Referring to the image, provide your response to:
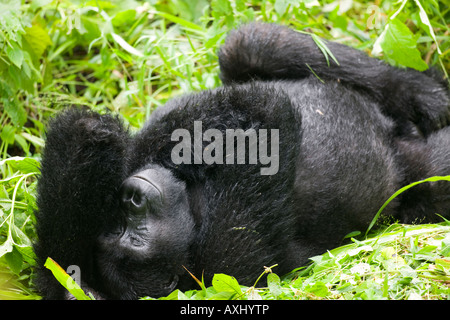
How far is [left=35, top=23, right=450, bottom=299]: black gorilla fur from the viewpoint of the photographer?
1.90 meters

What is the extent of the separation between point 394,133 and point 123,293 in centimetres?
150

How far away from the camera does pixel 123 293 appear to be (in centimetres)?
194

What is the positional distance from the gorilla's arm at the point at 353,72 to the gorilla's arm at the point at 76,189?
3.25ft

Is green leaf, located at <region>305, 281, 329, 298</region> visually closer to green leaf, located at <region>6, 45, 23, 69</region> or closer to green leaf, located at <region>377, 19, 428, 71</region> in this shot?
green leaf, located at <region>377, 19, 428, 71</region>

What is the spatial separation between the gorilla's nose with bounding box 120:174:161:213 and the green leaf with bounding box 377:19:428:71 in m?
1.38

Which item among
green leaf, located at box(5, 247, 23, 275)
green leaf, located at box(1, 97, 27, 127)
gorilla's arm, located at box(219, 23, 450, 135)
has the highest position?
gorilla's arm, located at box(219, 23, 450, 135)

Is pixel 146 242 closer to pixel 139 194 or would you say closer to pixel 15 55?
pixel 139 194

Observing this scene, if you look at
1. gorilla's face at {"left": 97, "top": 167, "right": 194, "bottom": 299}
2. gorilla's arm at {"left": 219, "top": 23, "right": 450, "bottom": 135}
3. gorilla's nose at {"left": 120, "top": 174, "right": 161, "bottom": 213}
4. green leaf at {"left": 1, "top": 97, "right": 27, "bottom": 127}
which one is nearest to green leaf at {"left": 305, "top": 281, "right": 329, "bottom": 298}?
gorilla's face at {"left": 97, "top": 167, "right": 194, "bottom": 299}

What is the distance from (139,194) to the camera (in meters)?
1.93

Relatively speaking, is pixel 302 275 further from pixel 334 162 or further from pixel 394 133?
pixel 394 133

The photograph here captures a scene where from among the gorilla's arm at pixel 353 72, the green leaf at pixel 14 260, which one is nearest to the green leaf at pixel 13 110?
the green leaf at pixel 14 260

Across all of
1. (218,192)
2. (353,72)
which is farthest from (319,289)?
(353,72)

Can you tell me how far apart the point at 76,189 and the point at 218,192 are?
0.49 m

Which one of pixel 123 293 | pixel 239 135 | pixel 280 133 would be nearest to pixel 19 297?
pixel 123 293
